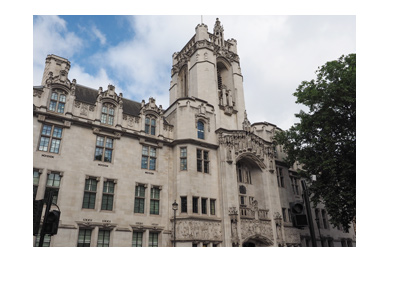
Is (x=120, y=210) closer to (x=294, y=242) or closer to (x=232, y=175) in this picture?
(x=232, y=175)

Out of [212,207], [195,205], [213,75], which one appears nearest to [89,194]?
[195,205]

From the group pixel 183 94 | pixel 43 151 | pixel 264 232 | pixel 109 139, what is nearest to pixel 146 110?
pixel 109 139

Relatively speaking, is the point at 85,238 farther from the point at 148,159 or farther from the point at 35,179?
the point at 148,159

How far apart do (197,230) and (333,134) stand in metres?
13.7

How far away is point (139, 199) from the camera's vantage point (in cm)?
2205

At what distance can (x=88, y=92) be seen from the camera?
25719 millimetres

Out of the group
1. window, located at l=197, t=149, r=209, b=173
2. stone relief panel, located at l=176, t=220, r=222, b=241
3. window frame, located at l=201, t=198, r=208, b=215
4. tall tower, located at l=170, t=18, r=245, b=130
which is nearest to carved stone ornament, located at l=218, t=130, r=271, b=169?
window, located at l=197, t=149, r=209, b=173

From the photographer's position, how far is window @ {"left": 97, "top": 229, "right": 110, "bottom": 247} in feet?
63.4

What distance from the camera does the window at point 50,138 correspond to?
19531 mm

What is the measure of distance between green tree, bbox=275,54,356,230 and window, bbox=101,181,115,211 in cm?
1630

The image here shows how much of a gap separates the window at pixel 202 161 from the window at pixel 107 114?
27.1 ft

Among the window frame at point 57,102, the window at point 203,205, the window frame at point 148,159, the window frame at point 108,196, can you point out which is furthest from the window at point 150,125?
the window at point 203,205

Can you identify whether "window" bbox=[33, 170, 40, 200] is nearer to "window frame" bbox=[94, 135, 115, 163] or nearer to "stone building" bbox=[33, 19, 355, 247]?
"stone building" bbox=[33, 19, 355, 247]

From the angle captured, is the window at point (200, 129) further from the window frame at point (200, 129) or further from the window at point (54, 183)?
the window at point (54, 183)
